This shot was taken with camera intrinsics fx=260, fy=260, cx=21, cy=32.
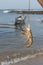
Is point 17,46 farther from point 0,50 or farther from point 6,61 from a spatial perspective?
point 6,61

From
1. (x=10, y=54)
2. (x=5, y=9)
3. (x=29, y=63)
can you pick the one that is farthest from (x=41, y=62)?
(x=5, y=9)

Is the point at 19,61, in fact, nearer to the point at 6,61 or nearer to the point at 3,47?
the point at 6,61

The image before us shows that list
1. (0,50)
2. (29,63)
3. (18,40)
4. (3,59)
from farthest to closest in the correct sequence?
(18,40)
(0,50)
(3,59)
(29,63)

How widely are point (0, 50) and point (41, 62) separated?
393 cm

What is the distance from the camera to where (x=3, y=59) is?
37.2ft

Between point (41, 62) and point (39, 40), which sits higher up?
point (41, 62)

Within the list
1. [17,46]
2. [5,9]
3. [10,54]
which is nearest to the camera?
[10,54]

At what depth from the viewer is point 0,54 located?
42.1 feet

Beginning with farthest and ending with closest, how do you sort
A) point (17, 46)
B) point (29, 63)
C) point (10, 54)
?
point (17, 46) → point (10, 54) → point (29, 63)

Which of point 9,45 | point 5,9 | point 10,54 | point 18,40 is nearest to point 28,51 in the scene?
point 10,54

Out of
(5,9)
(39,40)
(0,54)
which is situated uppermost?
(0,54)

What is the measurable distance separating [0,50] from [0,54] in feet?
3.72

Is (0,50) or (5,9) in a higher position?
(0,50)

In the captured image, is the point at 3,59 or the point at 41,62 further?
the point at 3,59
